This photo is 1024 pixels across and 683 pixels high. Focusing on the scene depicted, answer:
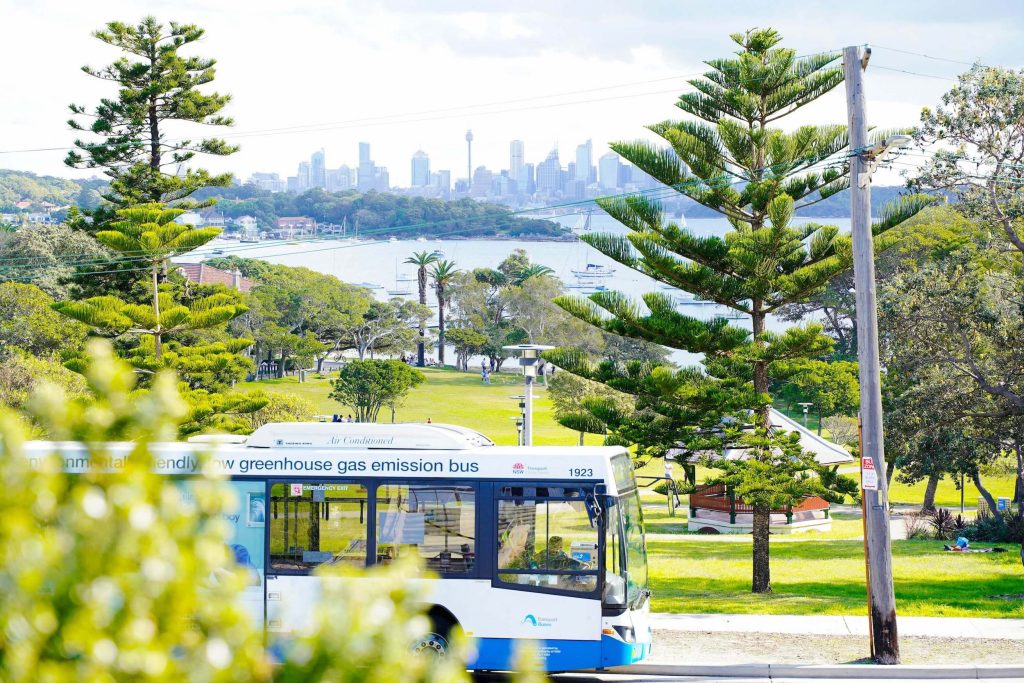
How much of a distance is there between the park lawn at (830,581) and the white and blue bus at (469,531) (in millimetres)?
5172

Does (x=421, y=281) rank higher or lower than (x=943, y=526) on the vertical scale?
higher

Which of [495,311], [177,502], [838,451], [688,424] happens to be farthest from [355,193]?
[177,502]

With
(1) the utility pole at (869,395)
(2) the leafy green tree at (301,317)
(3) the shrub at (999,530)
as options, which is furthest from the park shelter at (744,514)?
(2) the leafy green tree at (301,317)

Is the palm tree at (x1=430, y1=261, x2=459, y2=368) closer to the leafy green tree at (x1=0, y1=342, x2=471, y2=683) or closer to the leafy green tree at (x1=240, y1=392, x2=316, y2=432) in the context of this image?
the leafy green tree at (x1=240, y1=392, x2=316, y2=432)

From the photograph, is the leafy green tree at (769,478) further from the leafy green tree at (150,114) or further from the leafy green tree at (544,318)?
the leafy green tree at (544,318)

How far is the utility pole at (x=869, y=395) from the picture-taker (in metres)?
12.8

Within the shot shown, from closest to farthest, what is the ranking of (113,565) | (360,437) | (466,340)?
(113,565), (360,437), (466,340)

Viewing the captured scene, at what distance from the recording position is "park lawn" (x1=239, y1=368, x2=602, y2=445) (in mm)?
70812

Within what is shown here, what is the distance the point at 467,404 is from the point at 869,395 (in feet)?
229

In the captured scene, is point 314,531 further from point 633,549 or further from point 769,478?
point 769,478

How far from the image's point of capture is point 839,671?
1241 centimetres

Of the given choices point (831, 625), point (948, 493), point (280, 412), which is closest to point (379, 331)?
point (280, 412)

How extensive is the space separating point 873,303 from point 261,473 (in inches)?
288

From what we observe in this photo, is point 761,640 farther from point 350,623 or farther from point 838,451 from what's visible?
point 838,451
